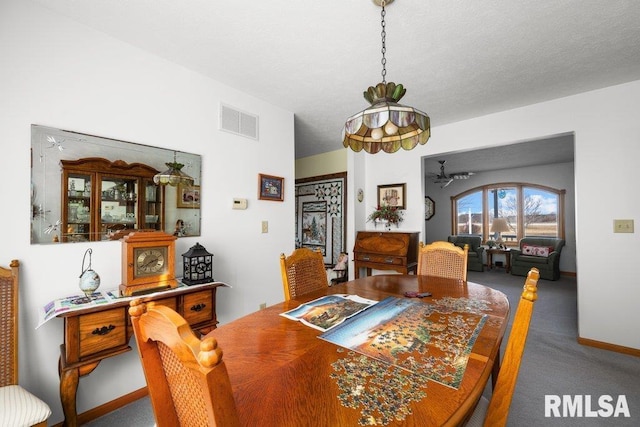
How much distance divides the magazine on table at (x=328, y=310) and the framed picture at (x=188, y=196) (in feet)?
4.41

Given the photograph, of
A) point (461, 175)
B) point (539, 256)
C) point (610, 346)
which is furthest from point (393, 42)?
point (539, 256)

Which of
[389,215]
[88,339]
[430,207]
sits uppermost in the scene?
[430,207]

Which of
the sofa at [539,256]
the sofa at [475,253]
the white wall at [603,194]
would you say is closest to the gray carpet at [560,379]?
the white wall at [603,194]

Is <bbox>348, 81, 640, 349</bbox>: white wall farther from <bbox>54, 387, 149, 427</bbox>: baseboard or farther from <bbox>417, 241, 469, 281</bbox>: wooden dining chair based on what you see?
<bbox>54, 387, 149, 427</bbox>: baseboard

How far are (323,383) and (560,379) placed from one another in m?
2.39

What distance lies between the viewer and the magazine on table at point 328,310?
126cm

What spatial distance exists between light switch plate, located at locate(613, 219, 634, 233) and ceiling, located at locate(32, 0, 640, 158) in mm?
1280

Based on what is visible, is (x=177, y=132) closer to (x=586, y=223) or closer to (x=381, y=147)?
→ (x=381, y=147)

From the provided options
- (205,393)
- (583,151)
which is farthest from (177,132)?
(583,151)

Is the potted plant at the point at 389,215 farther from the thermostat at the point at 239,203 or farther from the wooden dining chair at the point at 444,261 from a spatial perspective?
the thermostat at the point at 239,203

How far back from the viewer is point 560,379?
6.89 feet

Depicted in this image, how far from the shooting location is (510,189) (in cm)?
664

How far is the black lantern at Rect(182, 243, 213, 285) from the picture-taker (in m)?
1.98

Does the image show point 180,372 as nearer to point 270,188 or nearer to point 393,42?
point 393,42
